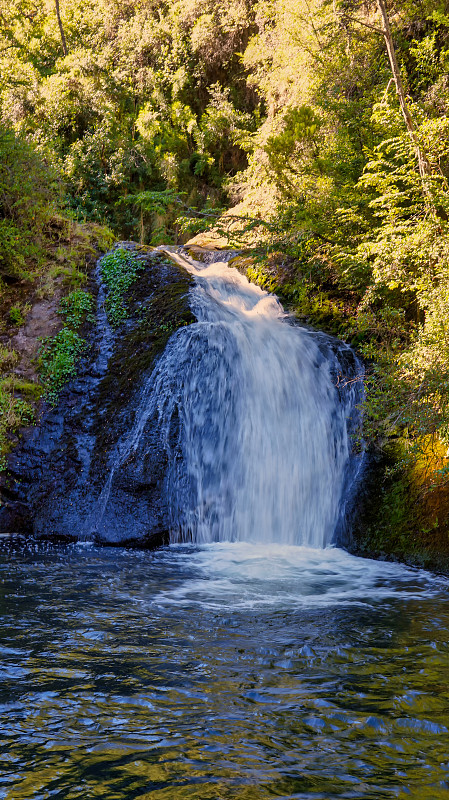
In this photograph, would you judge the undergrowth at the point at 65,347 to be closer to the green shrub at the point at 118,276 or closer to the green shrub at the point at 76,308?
the green shrub at the point at 76,308

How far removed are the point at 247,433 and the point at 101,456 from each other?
7.86ft

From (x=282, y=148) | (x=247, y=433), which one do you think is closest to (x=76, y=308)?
(x=247, y=433)

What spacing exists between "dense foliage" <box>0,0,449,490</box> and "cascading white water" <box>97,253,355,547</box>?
1121mm

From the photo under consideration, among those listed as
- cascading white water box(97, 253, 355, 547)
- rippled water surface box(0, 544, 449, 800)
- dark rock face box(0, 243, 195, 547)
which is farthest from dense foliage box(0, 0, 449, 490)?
rippled water surface box(0, 544, 449, 800)

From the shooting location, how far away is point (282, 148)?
13328 mm

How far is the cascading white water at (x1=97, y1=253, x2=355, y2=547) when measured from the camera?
933 cm

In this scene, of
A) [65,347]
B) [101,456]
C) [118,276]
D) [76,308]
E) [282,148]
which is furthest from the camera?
[282,148]

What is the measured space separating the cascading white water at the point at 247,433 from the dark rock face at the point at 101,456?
0.70ft

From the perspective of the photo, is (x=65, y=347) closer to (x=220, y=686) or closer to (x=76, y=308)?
(x=76, y=308)

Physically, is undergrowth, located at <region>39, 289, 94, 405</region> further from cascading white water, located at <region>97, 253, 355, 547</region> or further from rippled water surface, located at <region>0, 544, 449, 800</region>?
rippled water surface, located at <region>0, 544, 449, 800</region>

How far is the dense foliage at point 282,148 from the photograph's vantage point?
339 inches

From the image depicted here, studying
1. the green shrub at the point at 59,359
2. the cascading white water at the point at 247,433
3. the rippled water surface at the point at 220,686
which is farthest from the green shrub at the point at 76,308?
the rippled water surface at the point at 220,686

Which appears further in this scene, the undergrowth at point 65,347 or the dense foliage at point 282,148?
the undergrowth at point 65,347

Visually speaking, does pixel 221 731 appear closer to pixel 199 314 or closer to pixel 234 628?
pixel 234 628
